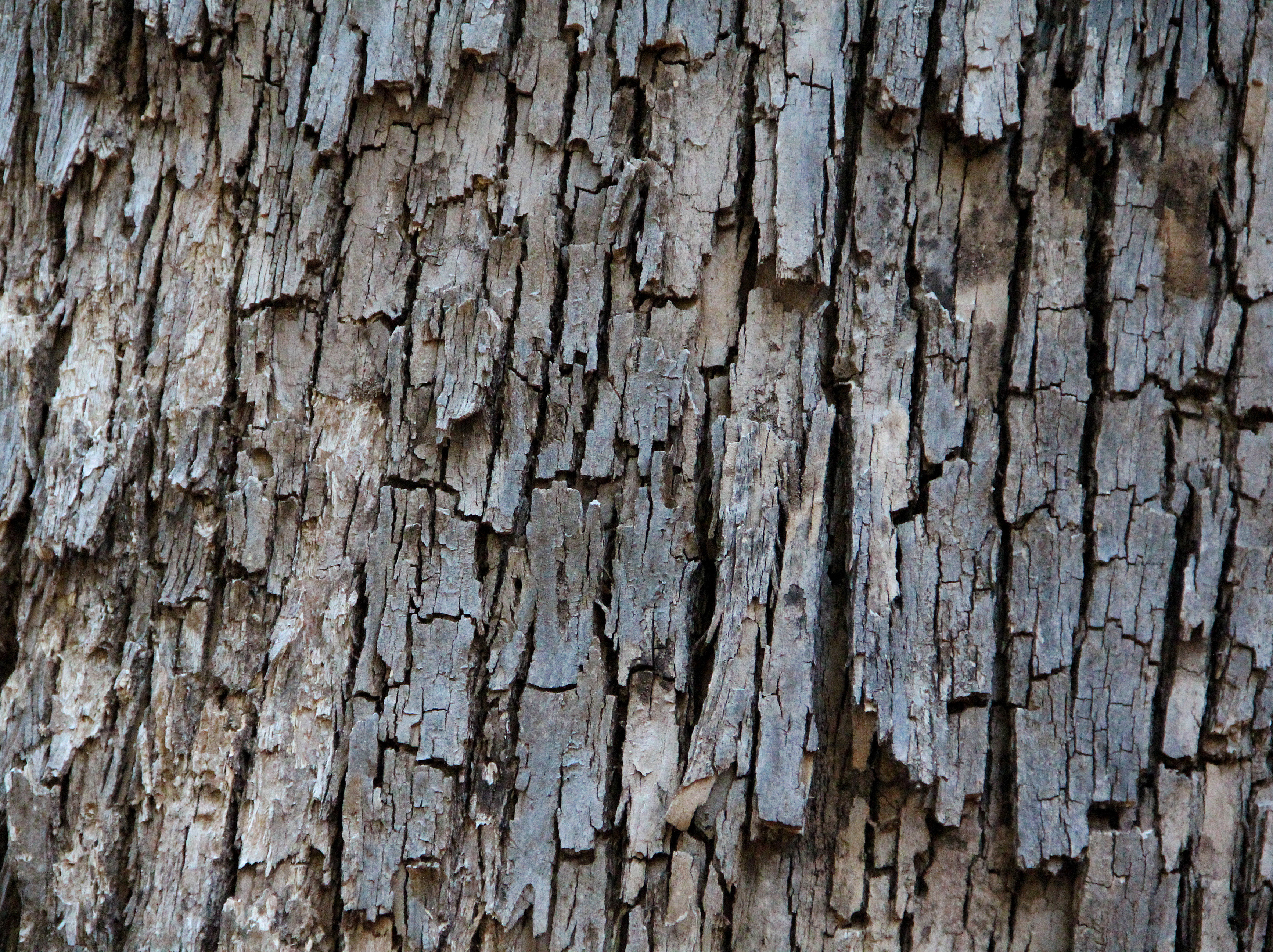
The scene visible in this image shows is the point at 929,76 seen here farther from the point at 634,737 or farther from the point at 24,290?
the point at 24,290

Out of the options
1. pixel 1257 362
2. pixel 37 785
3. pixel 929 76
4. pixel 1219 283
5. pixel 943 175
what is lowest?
pixel 37 785

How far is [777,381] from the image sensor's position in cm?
133

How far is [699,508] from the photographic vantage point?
132 centimetres

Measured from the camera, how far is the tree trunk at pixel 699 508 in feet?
4.16

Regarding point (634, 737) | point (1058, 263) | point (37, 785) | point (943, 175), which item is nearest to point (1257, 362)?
point (1058, 263)

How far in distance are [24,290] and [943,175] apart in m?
1.54

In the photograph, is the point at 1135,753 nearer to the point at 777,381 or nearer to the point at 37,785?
the point at 777,381

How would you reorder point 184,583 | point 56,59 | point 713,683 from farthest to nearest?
1. point 56,59
2. point 184,583
3. point 713,683

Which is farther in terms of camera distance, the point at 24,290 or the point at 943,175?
the point at 24,290

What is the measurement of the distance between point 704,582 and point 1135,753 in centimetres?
67

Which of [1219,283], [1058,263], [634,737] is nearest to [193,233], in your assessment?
[634,737]

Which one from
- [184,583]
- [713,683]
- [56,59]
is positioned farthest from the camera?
[56,59]

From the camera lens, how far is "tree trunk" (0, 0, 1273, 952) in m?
1.27

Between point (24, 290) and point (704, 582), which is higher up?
point (24, 290)
